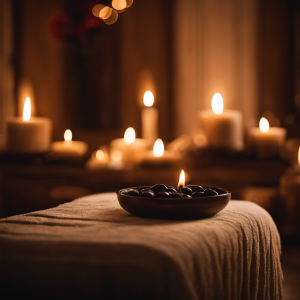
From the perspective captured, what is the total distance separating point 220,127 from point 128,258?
1.00 m

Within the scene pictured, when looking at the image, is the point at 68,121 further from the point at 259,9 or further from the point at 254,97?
the point at 259,9

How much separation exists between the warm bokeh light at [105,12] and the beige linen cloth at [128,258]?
140 centimetres

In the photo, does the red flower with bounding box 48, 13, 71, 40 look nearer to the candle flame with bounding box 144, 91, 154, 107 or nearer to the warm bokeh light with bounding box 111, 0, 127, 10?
the warm bokeh light with bounding box 111, 0, 127, 10

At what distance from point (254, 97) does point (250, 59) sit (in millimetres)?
211

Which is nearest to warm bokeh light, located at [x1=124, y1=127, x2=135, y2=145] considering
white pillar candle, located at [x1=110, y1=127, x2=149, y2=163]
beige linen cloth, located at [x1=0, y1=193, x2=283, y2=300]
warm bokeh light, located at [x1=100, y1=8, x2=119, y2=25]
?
white pillar candle, located at [x1=110, y1=127, x2=149, y2=163]

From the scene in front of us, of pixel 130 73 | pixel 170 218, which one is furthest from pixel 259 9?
pixel 170 218

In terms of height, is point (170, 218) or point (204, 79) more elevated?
point (204, 79)

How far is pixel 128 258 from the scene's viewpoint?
0.50 metres

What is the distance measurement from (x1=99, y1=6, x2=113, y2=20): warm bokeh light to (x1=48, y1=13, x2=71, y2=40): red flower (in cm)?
18

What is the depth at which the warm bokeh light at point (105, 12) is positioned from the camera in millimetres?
1843

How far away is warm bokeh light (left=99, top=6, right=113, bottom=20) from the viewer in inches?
72.6

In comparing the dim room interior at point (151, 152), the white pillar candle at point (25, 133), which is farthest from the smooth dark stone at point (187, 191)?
the white pillar candle at point (25, 133)

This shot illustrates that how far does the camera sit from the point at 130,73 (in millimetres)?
2174

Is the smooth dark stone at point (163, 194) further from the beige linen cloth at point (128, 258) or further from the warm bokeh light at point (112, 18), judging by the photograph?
the warm bokeh light at point (112, 18)
